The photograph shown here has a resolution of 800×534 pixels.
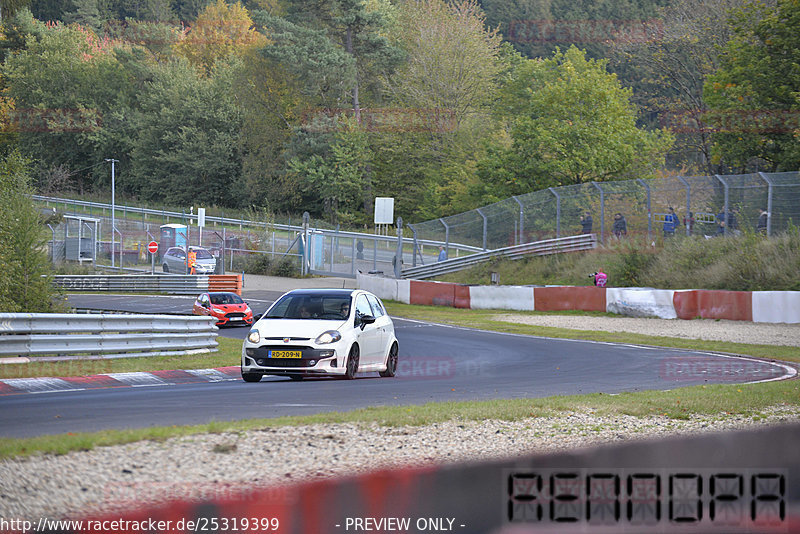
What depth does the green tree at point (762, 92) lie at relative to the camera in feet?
121

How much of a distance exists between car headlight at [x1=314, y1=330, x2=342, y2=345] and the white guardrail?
5.04 m

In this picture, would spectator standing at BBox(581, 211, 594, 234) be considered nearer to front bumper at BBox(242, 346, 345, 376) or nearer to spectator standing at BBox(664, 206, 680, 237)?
spectator standing at BBox(664, 206, 680, 237)

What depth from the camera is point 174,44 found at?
3905 inches

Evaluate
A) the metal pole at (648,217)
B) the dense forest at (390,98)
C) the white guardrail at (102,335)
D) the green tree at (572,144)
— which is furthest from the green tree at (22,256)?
the green tree at (572,144)

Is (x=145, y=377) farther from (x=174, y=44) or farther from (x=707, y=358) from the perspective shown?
(x=174, y=44)

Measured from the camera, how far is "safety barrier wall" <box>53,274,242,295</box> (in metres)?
39.6

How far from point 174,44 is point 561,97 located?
6215 cm

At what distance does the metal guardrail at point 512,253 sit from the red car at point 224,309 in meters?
13.6

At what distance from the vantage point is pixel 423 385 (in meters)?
13.7

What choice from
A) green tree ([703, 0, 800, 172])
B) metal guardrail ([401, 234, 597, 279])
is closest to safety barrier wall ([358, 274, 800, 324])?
metal guardrail ([401, 234, 597, 279])

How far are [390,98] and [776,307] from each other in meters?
54.3

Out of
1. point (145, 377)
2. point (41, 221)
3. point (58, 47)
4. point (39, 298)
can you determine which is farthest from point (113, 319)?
point (58, 47)

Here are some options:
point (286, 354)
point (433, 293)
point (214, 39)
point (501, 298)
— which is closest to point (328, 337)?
point (286, 354)

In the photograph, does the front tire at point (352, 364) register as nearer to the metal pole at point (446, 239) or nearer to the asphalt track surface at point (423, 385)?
the asphalt track surface at point (423, 385)
